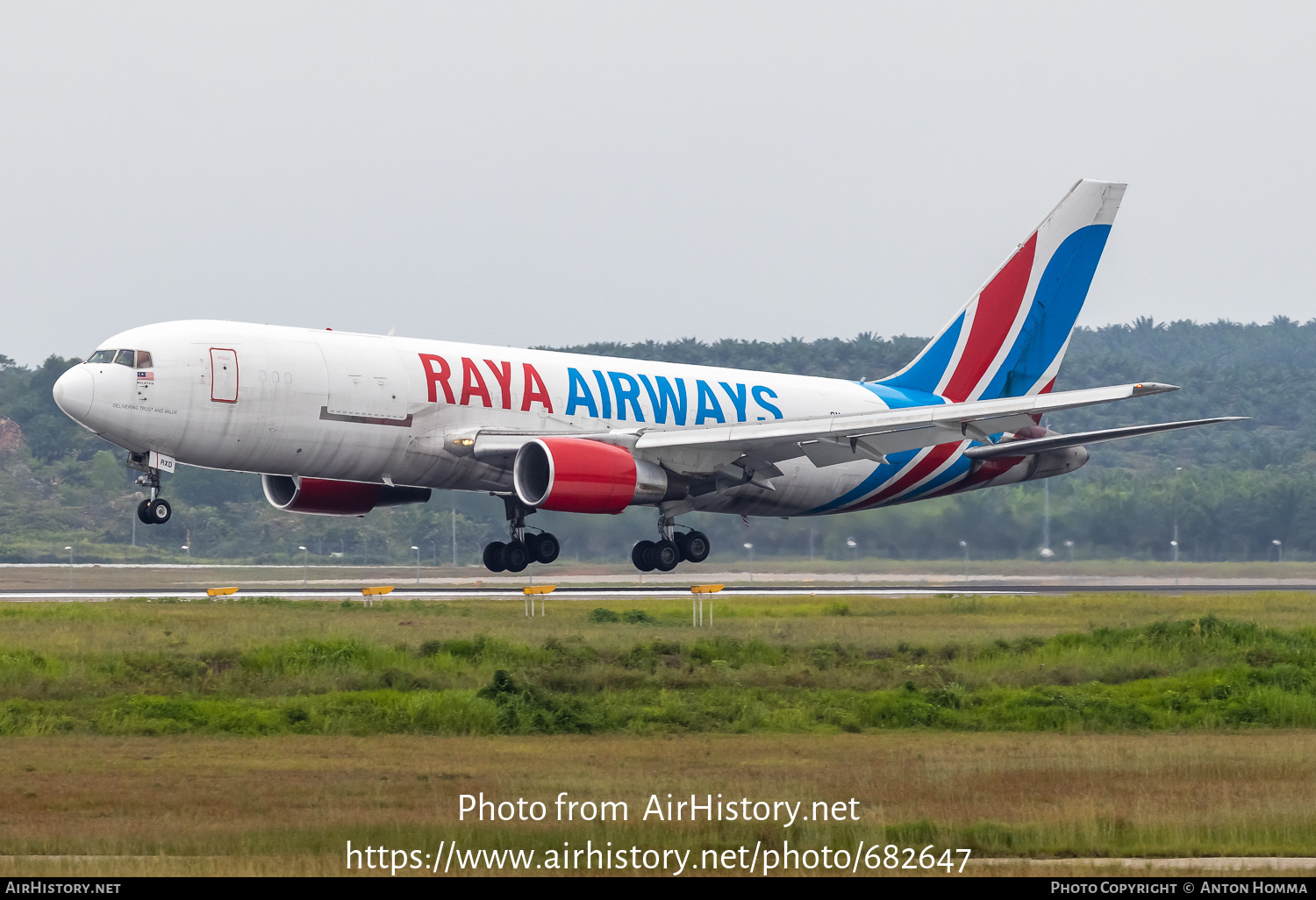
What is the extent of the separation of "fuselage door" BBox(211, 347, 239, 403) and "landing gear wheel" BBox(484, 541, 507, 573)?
893 centimetres

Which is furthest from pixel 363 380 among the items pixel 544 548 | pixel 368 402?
pixel 544 548

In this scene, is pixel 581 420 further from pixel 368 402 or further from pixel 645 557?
pixel 368 402

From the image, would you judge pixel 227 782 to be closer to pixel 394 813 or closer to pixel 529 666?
pixel 394 813

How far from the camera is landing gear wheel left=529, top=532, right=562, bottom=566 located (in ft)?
130

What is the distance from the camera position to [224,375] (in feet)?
106

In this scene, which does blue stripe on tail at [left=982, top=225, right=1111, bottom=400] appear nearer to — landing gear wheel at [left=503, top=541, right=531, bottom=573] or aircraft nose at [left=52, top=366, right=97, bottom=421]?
landing gear wheel at [left=503, top=541, right=531, bottom=573]

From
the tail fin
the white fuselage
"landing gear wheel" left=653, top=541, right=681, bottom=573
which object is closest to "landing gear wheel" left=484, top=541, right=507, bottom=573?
the white fuselage

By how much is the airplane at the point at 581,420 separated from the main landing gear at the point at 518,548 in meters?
0.05

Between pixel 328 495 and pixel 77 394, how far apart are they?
24.4ft

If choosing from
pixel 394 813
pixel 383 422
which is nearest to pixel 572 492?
pixel 383 422

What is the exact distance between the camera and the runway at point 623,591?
46.2 m

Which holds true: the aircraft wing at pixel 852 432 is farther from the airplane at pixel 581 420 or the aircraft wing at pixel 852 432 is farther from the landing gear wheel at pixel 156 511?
the landing gear wheel at pixel 156 511

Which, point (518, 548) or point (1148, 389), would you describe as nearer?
point (1148, 389)

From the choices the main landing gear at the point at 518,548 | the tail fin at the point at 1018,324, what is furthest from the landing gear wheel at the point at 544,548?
the tail fin at the point at 1018,324
